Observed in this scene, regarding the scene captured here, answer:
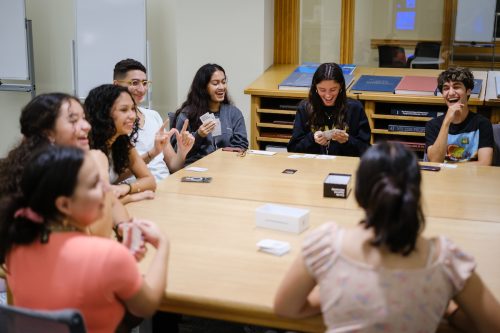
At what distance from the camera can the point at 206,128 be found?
12.9ft

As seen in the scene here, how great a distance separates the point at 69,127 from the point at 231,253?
2.55 ft

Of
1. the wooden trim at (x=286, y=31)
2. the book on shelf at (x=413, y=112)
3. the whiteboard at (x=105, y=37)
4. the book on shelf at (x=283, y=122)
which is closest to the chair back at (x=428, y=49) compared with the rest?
the book on shelf at (x=413, y=112)

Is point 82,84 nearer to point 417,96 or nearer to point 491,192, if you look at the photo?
point 417,96

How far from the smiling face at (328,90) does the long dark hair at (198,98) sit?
2.33 ft

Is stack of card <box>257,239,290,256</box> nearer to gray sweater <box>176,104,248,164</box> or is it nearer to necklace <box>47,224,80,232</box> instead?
necklace <box>47,224,80,232</box>

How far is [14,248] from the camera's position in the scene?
170 cm

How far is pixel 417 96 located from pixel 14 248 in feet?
12.2

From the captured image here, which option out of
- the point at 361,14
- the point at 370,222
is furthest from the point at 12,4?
the point at 370,222

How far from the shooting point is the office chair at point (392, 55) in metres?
5.78

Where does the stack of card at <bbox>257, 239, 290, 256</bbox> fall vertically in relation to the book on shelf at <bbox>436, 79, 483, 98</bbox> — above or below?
below

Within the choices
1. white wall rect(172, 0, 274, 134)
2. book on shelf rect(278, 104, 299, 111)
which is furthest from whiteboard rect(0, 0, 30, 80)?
book on shelf rect(278, 104, 299, 111)

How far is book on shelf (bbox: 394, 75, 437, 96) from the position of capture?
15.9ft

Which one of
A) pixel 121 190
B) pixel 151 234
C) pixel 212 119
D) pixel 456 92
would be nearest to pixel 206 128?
pixel 212 119

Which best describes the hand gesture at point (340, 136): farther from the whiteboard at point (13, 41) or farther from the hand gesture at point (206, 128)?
the whiteboard at point (13, 41)
